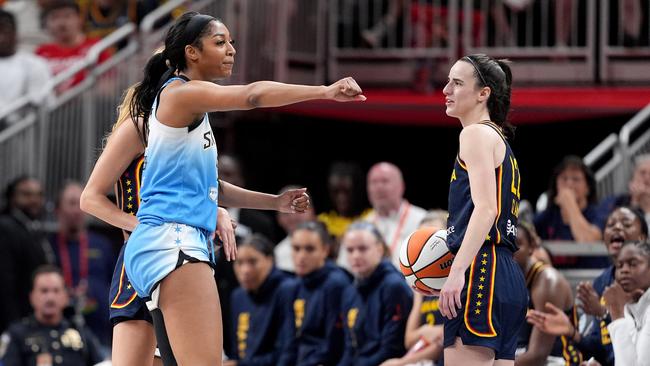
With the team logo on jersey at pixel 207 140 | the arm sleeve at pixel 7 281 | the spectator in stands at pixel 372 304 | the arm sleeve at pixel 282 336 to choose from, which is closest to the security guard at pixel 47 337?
the arm sleeve at pixel 7 281

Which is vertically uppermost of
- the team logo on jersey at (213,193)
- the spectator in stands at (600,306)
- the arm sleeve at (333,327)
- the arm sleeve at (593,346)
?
the team logo on jersey at (213,193)

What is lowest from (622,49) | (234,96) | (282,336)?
(282,336)

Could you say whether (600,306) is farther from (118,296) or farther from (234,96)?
(234,96)

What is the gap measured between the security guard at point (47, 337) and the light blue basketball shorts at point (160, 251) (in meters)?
4.93

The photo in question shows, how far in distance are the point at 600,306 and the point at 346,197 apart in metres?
4.29

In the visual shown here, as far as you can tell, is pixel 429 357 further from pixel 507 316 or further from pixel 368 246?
pixel 507 316

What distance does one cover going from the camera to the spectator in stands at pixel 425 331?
8148 millimetres

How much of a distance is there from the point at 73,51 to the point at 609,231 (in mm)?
7240

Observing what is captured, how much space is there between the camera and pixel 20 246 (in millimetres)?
10922

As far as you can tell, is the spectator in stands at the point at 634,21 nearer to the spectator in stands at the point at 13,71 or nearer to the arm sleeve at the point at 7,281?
the spectator in stands at the point at 13,71

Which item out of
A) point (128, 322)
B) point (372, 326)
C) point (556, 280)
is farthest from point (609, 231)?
point (128, 322)

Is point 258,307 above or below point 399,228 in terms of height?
below

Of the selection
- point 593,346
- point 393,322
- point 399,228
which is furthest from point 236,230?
point 593,346

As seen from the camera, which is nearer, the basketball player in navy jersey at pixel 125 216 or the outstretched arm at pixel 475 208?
the outstretched arm at pixel 475 208
